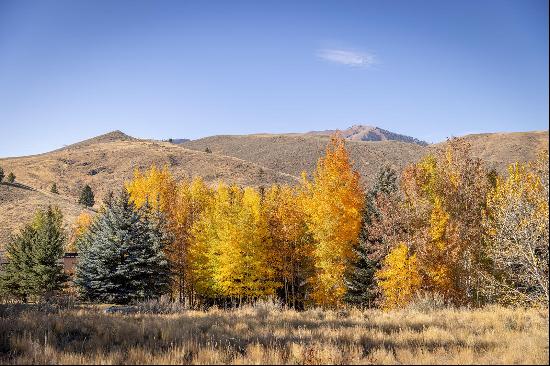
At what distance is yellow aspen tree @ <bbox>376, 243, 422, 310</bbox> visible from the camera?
21844 millimetres

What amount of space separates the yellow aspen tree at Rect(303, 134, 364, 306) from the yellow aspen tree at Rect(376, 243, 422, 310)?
289cm

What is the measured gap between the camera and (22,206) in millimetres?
77500

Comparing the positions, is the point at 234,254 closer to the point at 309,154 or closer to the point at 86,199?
the point at 86,199

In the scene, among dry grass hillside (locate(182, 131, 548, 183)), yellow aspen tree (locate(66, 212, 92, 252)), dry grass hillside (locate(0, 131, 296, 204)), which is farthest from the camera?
dry grass hillside (locate(182, 131, 548, 183))

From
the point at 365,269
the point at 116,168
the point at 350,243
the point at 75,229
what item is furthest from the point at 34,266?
the point at 116,168

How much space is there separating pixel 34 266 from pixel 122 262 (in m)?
14.1

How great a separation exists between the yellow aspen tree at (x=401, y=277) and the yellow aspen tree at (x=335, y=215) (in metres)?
2.89

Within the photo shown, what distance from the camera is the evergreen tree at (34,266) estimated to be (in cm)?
3369

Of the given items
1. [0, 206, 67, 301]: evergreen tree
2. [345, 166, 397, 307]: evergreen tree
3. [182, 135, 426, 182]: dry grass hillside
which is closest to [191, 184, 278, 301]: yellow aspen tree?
[345, 166, 397, 307]: evergreen tree

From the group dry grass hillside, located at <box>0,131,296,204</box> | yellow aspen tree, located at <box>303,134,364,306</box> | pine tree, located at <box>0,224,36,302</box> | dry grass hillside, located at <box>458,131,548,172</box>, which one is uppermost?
dry grass hillside, located at <box>458,131,548,172</box>

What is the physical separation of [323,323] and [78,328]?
751cm

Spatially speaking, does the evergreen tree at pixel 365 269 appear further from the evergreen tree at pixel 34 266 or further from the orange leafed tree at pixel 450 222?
the evergreen tree at pixel 34 266

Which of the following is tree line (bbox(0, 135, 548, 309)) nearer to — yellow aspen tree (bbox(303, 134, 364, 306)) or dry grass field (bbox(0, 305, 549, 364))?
yellow aspen tree (bbox(303, 134, 364, 306))

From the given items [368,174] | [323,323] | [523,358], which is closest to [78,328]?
[323,323]
